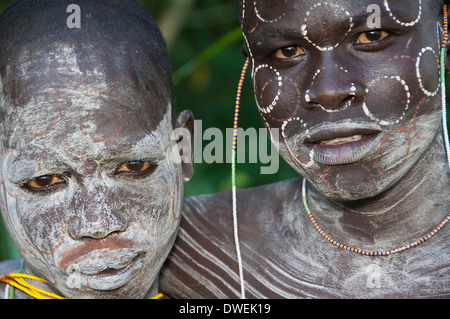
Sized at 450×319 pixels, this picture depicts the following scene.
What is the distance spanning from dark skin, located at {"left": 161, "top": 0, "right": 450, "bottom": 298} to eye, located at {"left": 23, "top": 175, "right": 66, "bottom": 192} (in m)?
0.75

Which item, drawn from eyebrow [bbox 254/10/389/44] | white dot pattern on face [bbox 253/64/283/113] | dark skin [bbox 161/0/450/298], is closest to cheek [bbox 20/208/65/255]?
dark skin [bbox 161/0/450/298]

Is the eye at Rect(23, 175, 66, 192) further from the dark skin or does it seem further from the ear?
the dark skin

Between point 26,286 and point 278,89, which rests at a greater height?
point 278,89

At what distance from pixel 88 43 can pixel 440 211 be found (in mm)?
1327

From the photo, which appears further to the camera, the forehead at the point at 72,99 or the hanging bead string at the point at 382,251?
the hanging bead string at the point at 382,251

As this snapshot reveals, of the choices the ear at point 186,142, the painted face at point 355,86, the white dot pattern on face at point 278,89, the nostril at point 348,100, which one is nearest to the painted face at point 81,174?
the ear at point 186,142

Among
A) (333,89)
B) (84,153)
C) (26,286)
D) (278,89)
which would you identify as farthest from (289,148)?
(26,286)

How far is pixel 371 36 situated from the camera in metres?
2.19

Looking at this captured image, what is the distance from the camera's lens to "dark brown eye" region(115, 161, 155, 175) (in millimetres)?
2309

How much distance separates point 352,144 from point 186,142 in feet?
2.38

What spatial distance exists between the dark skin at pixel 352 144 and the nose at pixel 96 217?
23.5 inches

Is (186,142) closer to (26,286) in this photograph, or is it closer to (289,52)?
(289,52)

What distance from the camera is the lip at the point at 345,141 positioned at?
2.17m

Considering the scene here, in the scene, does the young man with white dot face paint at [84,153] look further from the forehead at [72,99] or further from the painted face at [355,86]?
the painted face at [355,86]
